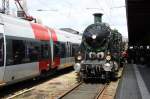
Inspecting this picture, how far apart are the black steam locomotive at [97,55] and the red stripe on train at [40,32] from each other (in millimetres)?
2190

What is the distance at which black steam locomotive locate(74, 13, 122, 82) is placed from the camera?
21.2 m

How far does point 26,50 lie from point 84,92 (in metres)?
3.09

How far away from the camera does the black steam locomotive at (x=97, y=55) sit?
21234mm

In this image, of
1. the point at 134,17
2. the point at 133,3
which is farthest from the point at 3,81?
the point at 134,17

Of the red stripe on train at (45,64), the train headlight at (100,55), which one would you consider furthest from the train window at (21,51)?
the train headlight at (100,55)

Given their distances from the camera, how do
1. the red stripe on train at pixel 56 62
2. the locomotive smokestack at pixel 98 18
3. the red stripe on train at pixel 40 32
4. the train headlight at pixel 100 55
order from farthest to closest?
the locomotive smokestack at pixel 98 18 → the red stripe on train at pixel 56 62 → the train headlight at pixel 100 55 → the red stripe on train at pixel 40 32

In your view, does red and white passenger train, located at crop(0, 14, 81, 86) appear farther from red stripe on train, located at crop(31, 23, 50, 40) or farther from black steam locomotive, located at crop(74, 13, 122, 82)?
black steam locomotive, located at crop(74, 13, 122, 82)

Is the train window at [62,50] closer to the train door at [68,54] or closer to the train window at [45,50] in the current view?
the train door at [68,54]

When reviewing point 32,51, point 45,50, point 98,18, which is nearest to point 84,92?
point 32,51

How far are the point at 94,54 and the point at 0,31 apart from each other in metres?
8.33

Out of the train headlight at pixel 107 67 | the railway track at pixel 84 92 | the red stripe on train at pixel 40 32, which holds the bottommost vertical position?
the railway track at pixel 84 92

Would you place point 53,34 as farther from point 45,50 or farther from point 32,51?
point 32,51

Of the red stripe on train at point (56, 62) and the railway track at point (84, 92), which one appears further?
the red stripe on train at point (56, 62)

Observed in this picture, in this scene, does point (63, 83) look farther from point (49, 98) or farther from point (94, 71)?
point (49, 98)
